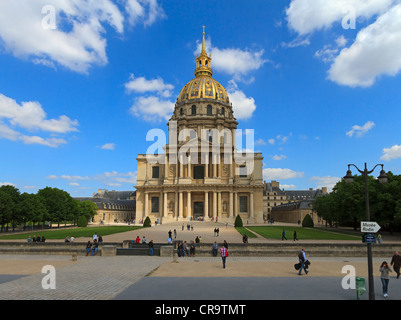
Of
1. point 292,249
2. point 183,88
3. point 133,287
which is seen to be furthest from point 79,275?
point 183,88

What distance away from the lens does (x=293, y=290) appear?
516 inches

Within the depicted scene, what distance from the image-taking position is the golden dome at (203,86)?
9719 centimetres

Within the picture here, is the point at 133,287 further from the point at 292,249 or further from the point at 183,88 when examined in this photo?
the point at 183,88

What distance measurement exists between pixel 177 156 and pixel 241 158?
17559 mm

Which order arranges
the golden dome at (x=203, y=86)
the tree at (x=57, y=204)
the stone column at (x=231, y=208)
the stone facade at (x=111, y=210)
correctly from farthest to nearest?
the golden dome at (x=203, y=86) < the stone facade at (x=111, y=210) < the stone column at (x=231, y=208) < the tree at (x=57, y=204)

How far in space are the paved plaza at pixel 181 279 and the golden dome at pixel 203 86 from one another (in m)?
79.5

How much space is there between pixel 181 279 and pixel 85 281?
457cm

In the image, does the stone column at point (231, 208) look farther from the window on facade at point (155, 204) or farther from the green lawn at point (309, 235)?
the green lawn at point (309, 235)

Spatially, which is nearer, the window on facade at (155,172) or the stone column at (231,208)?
the stone column at (231,208)

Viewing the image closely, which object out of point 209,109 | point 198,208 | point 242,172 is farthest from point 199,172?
point 209,109

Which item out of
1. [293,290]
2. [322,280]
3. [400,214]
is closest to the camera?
[293,290]

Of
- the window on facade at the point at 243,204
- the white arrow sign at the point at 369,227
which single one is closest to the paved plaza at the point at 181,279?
the white arrow sign at the point at 369,227

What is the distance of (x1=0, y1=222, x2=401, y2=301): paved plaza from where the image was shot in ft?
40.1

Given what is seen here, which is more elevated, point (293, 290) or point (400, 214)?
point (400, 214)
